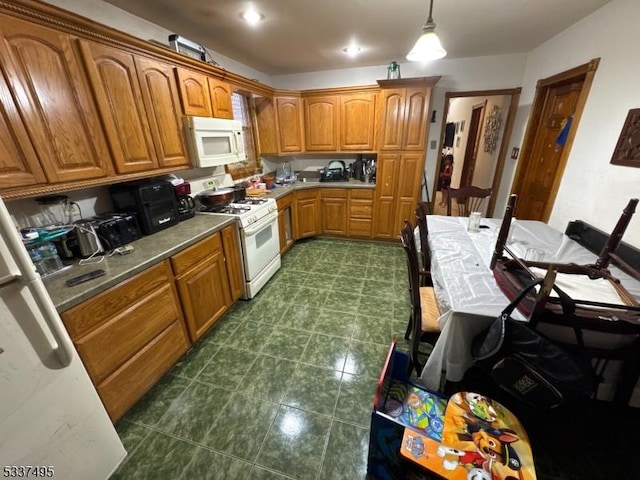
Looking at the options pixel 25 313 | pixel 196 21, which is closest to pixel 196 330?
pixel 25 313

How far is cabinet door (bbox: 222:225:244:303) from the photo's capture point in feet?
7.04

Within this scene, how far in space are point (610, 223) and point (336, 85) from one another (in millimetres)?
3424

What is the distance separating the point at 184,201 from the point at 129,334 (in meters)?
1.15

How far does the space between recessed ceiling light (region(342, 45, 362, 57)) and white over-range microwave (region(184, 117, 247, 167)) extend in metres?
1.50

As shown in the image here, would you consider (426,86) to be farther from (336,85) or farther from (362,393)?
(362,393)

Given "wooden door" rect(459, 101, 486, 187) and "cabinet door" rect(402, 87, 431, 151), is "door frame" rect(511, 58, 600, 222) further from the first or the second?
"wooden door" rect(459, 101, 486, 187)

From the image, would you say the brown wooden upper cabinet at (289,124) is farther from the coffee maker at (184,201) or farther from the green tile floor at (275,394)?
the green tile floor at (275,394)

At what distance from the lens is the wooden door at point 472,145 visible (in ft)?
15.8

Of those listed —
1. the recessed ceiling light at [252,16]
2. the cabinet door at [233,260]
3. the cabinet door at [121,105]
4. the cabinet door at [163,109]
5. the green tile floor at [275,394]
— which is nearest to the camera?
the green tile floor at [275,394]

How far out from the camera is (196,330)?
1.87 m

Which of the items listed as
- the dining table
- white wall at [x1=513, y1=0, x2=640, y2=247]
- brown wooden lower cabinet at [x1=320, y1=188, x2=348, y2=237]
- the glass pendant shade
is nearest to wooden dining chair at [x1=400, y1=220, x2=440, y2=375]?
the dining table

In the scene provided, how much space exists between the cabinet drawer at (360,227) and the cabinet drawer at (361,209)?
3.0 inches

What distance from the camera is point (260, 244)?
8.36 feet

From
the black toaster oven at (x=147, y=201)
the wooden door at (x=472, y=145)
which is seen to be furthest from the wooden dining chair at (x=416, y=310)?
the wooden door at (x=472, y=145)
